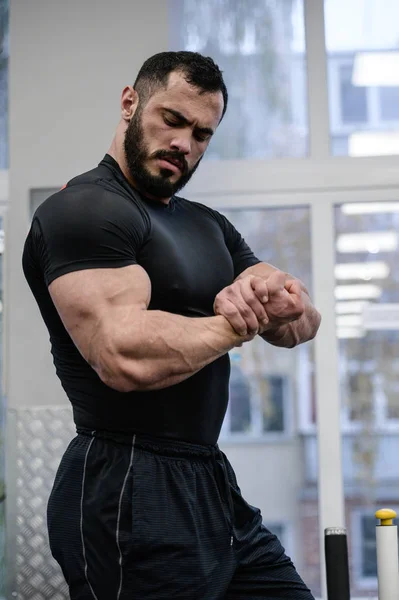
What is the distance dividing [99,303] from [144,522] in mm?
422

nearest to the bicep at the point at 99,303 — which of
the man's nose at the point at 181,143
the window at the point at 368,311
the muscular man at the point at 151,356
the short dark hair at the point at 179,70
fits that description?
the muscular man at the point at 151,356

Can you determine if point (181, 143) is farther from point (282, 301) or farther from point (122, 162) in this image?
point (282, 301)

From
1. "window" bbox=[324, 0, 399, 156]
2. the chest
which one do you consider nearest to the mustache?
the chest

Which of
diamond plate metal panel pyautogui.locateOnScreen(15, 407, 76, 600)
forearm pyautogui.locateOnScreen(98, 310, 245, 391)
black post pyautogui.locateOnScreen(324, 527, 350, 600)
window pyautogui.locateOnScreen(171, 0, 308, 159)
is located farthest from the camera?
window pyautogui.locateOnScreen(171, 0, 308, 159)

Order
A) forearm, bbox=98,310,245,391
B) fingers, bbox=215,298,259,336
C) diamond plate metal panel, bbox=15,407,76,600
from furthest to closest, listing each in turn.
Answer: diamond plate metal panel, bbox=15,407,76,600
fingers, bbox=215,298,259,336
forearm, bbox=98,310,245,391

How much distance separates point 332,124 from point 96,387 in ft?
7.12

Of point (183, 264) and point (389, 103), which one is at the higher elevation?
point (389, 103)

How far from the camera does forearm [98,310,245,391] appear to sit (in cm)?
152

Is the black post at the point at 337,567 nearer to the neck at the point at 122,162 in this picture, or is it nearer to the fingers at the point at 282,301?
the fingers at the point at 282,301

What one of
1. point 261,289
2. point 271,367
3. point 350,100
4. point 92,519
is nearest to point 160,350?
point 261,289

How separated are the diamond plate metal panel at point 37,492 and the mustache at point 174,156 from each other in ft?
5.03

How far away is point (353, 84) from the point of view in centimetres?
357

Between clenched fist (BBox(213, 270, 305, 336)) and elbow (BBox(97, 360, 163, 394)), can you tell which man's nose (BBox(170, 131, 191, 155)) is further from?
elbow (BBox(97, 360, 163, 394))

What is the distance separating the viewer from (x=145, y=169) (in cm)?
179
